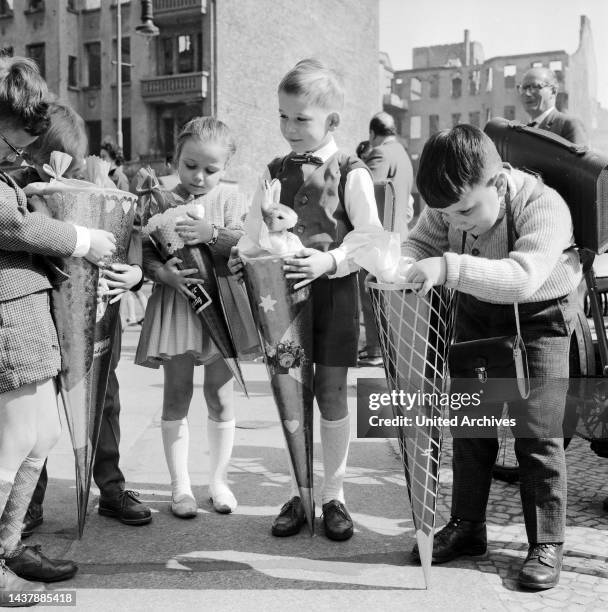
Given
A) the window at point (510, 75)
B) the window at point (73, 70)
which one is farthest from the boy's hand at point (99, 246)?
the window at point (510, 75)

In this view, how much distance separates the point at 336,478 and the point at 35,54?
32.8 m

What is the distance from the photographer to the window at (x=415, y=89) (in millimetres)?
56719

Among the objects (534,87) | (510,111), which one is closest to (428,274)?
(534,87)

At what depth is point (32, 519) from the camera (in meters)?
3.09

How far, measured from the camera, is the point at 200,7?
27.9m

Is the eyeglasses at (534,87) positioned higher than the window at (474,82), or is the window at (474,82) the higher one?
the window at (474,82)

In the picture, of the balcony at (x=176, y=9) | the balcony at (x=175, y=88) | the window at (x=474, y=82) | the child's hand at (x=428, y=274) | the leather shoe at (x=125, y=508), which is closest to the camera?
the child's hand at (x=428, y=274)

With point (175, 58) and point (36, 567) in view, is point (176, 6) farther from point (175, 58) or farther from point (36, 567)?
point (36, 567)

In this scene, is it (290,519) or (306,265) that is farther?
(290,519)

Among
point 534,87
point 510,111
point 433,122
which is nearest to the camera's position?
point 534,87

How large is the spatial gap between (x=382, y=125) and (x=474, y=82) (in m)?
51.8

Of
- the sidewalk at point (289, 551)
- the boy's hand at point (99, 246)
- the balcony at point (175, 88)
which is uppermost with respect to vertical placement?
the balcony at point (175, 88)

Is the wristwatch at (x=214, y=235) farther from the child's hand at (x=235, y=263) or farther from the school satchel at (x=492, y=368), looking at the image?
the school satchel at (x=492, y=368)

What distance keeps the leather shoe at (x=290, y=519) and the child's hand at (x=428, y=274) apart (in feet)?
3.61
